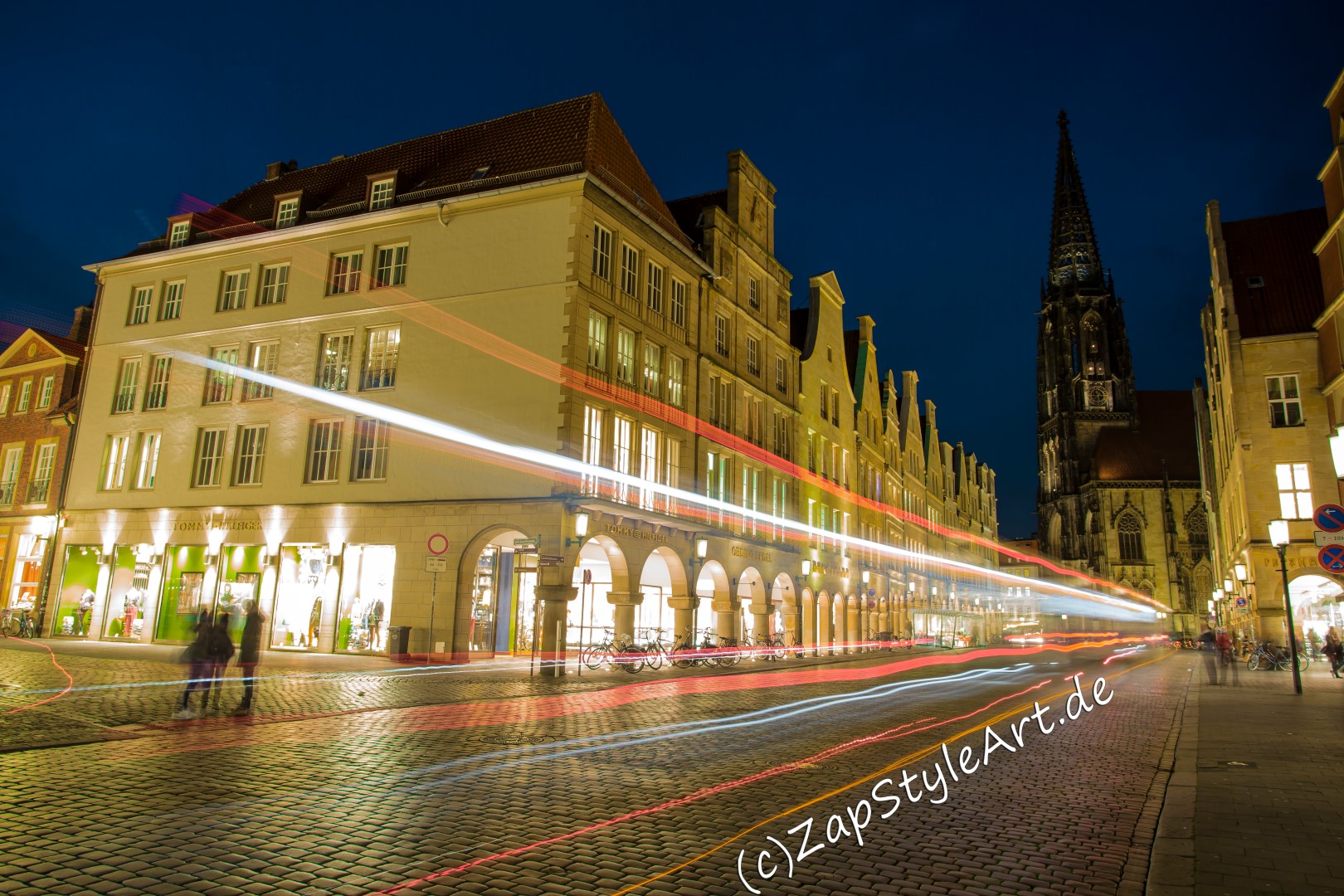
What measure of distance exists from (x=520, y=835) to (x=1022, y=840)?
12.5 ft

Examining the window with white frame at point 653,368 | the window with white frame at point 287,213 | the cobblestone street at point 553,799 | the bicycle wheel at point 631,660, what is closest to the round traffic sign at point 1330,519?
the cobblestone street at point 553,799

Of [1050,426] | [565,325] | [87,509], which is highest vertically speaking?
[1050,426]

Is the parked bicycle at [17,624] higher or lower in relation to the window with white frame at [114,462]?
lower

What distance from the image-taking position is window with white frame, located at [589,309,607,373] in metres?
26.9

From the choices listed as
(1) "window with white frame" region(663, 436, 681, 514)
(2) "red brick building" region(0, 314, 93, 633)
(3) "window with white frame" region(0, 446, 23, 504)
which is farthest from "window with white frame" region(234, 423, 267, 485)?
(1) "window with white frame" region(663, 436, 681, 514)

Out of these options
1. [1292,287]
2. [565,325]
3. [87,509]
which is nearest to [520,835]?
[565,325]

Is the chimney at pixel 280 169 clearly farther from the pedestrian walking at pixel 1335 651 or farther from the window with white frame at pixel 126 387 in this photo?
the pedestrian walking at pixel 1335 651

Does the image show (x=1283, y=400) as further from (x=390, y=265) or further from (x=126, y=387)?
(x=126, y=387)

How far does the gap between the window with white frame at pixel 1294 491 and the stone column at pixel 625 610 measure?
81.9 ft

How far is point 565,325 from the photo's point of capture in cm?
2594

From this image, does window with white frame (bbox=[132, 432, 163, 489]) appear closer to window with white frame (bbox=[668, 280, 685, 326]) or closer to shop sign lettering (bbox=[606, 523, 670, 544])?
shop sign lettering (bbox=[606, 523, 670, 544])

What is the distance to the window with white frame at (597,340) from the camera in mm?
26922

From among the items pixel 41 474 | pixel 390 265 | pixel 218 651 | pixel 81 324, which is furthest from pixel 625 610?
pixel 81 324

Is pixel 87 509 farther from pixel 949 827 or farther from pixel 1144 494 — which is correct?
pixel 1144 494
